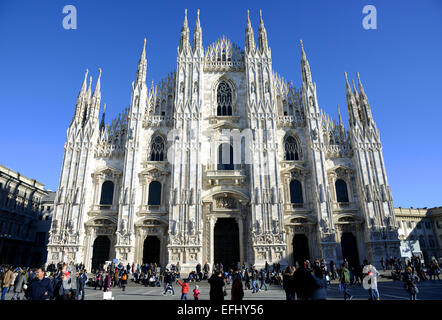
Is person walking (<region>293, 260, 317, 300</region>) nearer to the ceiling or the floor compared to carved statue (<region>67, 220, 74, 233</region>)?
nearer to the floor

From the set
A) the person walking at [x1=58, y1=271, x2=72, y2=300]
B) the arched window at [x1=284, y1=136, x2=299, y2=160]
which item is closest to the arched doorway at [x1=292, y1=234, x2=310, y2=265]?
the arched window at [x1=284, y1=136, x2=299, y2=160]

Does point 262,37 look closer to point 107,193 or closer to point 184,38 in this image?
point 184,38

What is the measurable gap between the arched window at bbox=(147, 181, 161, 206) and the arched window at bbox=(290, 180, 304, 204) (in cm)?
1287

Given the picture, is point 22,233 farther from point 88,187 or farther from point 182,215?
point 182,215

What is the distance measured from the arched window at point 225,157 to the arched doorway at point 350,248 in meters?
12.4

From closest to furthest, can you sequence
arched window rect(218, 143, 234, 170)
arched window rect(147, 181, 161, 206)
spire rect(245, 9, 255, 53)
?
arched window rect(147, 181, 161, 206), arched window rect(218, 143, 234, 170), spire rect(245, 9, 255, 53)

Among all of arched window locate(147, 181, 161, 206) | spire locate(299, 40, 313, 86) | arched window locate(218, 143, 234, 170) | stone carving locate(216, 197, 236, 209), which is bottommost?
stone carving locate(216, 197, 236, 209)

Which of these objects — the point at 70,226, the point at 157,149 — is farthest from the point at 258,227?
the point at 70,226

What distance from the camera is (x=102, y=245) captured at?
85.5 ft

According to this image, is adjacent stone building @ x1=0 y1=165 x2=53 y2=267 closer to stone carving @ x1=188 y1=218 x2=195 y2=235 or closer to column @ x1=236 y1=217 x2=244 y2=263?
stone carving @ x1=188 y1=218 x2=195 y2=235

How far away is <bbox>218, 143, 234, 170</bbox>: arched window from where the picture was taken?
93.3 feet

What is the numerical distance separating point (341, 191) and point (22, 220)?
135 ft

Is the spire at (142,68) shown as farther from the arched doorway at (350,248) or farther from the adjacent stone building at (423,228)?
the adjacent stone building at (423,228)
